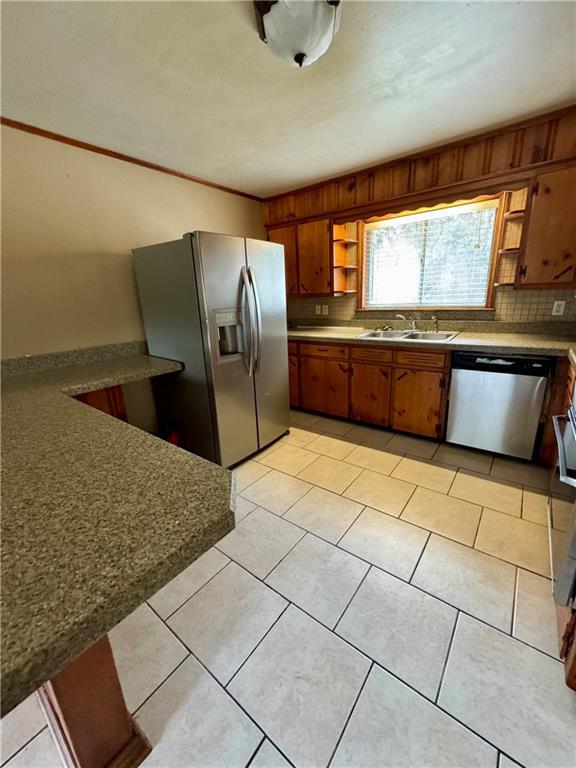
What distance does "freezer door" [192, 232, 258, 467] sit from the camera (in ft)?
7.02

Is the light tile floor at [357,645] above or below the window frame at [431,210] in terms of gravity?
below

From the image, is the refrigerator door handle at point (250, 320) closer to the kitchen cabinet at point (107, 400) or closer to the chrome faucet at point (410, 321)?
the kitchen cabinet at point (107, 400)

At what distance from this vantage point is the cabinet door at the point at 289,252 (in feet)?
11.4

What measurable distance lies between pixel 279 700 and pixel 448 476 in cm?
176

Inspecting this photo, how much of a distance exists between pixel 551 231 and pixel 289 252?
228cm

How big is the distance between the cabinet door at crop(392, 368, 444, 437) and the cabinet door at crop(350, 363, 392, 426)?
3.2 inches

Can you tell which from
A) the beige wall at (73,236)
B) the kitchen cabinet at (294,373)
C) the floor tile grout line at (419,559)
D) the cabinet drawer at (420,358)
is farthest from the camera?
the kitchen cabinet at (294,373)

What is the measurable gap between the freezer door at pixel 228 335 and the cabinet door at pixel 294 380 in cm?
100

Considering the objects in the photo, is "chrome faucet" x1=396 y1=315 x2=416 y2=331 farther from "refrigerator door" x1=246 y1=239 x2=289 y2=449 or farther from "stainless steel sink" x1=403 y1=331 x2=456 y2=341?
"refrigerator door" x1=246 y1=239 x2=289 y2=449

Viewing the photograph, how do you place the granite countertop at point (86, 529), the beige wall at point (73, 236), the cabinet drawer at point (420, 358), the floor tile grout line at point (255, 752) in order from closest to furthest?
the granite countertop at point (86, 529) → the floor tile grout line at point (255, 752) → the beige wall at point (73, 236) → the cabinet drawer at point (420, 358)

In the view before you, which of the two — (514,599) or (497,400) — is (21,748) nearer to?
(514,599)

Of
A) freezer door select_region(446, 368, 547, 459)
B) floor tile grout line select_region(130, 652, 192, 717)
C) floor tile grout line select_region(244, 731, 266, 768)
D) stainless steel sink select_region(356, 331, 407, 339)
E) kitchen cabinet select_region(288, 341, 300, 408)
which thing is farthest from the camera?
kitchen cabinet select_region(288, 341, 300, 408)

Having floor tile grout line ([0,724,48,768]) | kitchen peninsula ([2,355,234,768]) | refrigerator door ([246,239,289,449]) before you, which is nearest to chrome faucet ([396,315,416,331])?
refrigerator door ([246,239,289,449])

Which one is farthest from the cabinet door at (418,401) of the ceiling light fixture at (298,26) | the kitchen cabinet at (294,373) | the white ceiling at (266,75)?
the ceiling light fixture at (298,26)
